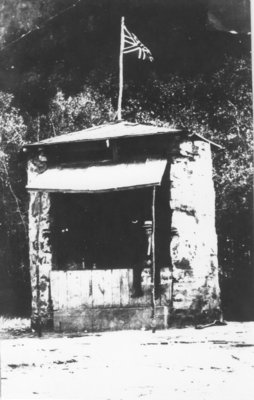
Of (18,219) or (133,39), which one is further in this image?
(18,219)

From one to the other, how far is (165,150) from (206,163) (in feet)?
1.42

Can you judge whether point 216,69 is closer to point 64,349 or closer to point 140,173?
point 140,173

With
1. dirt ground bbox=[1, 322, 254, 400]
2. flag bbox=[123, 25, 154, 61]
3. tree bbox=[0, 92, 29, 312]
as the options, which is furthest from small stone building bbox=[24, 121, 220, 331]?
flag bbox=[123, 25, 154, 61]

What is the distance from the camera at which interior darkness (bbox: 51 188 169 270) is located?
4.62m

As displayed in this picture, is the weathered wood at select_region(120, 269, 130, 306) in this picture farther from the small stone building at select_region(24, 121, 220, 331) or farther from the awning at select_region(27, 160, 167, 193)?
the awning at select_region(27, 160, 167, 193)

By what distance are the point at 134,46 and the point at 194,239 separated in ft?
5.05

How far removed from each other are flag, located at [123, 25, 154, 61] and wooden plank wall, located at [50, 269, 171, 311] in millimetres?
1768

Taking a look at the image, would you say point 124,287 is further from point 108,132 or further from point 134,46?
point 134,46

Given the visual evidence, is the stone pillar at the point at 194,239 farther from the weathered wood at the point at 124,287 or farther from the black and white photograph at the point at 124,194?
the weathered wood at the point at 124,287

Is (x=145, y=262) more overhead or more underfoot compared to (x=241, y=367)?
more overhead

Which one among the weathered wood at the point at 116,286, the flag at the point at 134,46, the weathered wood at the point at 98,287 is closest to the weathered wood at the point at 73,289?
the weathered wood at the point at 98,287

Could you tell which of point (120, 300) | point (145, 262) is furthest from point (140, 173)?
point (120, 300)

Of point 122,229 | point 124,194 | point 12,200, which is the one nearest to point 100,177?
point 124,194

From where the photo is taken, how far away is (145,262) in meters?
4.69
